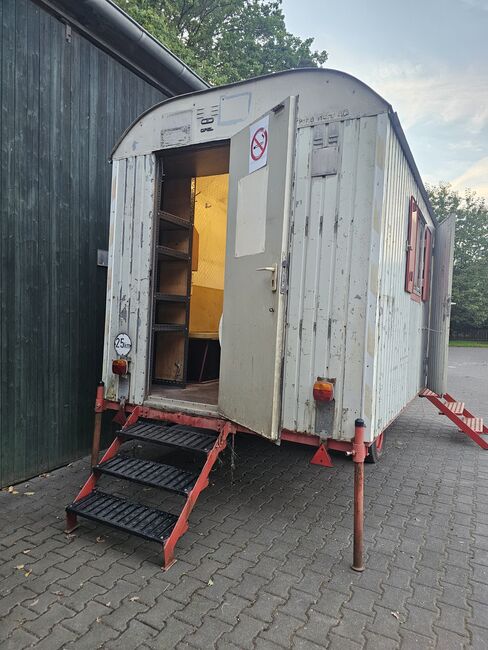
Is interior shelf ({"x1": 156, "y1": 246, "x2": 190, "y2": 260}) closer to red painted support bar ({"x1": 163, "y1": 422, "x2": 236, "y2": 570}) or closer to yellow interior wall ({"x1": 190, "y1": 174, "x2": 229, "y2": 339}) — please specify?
yellow interior wall ({"x1": 190, "y1": 174, "x2": 229, "y2": 339})

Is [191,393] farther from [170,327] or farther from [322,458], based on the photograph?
[322,458]

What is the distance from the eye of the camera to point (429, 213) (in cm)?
563

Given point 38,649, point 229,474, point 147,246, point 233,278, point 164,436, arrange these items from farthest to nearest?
point 229,474, point 147,246, point 164,436, point 233,278, point 38,649

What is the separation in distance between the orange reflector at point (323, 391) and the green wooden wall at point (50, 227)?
8.36ft

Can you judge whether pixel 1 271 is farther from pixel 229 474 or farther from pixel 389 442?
pixel 389 442

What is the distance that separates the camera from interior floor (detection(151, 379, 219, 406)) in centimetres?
370

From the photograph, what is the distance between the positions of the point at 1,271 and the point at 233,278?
1934 mm

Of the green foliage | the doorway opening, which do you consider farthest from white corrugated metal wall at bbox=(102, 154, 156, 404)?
the green foliage

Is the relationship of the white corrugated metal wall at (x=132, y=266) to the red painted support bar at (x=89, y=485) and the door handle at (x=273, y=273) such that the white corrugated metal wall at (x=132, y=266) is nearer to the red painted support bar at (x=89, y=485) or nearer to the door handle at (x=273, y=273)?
the red painted support bar at (x=89, y=485)

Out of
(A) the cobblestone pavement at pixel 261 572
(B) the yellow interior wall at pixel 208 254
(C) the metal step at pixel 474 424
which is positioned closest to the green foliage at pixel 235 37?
(B) the yellow interior wall at pixel 208 254

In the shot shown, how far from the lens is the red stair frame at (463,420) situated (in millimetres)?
5418

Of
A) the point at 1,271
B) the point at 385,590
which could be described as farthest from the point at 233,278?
the point at 385,590

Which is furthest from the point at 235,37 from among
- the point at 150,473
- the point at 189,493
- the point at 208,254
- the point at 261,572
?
the point at 261,572

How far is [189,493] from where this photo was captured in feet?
8.66
